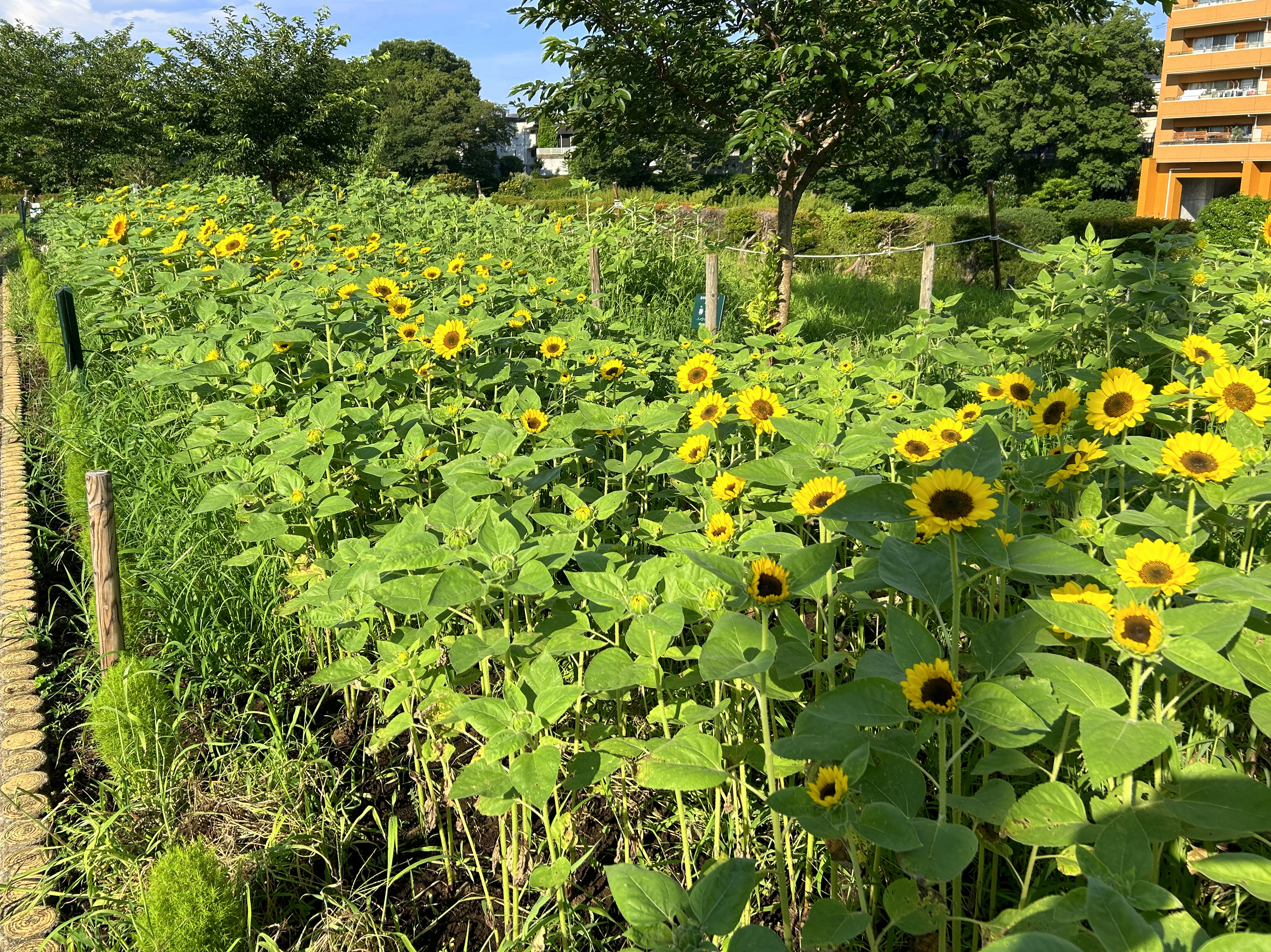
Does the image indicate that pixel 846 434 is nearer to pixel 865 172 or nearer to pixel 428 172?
pixel 865 172

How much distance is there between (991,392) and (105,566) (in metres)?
2.66

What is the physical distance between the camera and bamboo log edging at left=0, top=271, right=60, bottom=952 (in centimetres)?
194

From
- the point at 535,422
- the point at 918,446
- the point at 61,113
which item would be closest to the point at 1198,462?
the point at 918,446

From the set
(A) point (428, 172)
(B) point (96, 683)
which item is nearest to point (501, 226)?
(B) point (96, 683)

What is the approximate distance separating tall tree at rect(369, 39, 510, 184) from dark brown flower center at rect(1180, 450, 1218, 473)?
49.6 metres

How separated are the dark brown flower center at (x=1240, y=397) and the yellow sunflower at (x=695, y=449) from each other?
1.16 metres

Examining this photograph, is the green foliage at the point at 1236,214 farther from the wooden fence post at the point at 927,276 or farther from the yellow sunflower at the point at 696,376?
the yellow sunflower at the point at 696,376

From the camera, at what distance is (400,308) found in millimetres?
3494

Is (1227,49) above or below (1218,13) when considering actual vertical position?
below

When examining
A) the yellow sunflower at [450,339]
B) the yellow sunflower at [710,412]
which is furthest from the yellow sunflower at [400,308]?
the yellow sunflower at [710,412]

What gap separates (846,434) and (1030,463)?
42 cm

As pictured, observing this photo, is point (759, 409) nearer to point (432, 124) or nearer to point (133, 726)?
point (133, 726)

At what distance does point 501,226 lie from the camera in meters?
9.09

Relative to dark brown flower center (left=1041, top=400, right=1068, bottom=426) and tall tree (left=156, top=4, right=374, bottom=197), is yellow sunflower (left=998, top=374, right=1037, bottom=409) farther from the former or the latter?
tall tree (left=156, top=4, right=374, bottom=197)
